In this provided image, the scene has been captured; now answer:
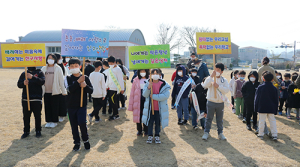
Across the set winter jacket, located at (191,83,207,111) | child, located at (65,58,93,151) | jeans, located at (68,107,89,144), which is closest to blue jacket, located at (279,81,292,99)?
winter jacket, located at (191,83,207,111)

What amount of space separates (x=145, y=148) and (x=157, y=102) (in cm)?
102

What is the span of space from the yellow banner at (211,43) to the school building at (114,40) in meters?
32.5

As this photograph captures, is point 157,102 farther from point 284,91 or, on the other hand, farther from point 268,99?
point 284,91

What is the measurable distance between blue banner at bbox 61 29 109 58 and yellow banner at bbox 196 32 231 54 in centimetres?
233

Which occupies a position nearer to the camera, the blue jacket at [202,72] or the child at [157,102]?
the child at [157,102]

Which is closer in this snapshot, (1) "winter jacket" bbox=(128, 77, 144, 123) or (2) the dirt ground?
(2) the dirt ground

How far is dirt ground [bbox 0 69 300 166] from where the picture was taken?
4125 millimetres

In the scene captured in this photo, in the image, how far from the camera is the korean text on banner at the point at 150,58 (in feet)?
16.7

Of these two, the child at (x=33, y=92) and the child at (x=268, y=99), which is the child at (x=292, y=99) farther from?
the child at (x=33, y=92)

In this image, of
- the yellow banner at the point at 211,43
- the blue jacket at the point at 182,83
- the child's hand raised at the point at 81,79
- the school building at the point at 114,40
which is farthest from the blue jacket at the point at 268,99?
the school building at the point at 114,40

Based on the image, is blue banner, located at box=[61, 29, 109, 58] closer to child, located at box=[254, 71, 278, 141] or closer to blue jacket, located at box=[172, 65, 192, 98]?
blue jacket, located at box=[172, 65, 192, 98]

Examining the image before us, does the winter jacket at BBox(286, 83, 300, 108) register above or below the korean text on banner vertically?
below

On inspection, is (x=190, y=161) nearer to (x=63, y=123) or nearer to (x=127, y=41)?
(x=63, y=123)

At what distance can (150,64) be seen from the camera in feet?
16.7
